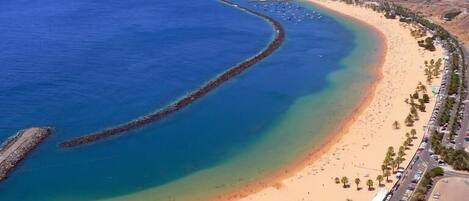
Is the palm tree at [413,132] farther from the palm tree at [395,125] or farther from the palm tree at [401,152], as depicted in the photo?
the palm tree at [401,152]

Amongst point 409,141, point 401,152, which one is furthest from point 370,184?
point 409,141

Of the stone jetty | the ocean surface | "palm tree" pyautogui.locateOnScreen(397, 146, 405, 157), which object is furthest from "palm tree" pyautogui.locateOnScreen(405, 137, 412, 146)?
the stone jetty

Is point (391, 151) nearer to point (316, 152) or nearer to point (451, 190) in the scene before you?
point (451, 190)

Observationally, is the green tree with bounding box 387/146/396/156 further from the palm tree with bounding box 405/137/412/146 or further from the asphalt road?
the palm tree with bounding box 405/137/412/146

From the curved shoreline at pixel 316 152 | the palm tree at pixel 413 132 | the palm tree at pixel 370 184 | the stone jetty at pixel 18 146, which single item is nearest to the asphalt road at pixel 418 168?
the palm tree at pixel 370 184

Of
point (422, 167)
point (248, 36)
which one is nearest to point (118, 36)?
point (248, 36)

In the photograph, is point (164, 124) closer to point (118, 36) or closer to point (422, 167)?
point (422, 167)
